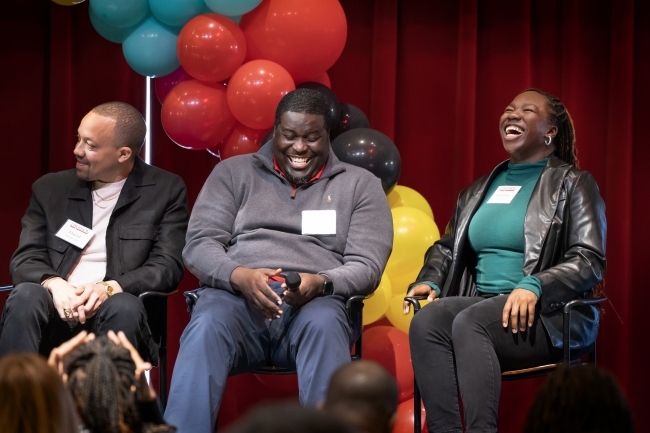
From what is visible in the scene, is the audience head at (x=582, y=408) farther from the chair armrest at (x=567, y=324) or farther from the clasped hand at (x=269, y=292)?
the clasped hand at (x=269, y=292)

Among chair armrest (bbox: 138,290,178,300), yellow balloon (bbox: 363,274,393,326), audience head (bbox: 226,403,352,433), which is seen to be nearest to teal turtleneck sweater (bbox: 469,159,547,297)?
yellow balloon (bbox: 363,274,393,326)

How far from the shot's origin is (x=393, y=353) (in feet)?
12.3

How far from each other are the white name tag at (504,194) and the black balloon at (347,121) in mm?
776

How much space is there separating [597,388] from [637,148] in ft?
10.1

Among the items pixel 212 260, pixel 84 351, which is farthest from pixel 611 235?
pixel 84 351

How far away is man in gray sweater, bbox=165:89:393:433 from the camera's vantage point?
288 cm

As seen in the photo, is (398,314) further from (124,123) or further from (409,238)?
(124,123)

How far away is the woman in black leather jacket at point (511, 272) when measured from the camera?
2898 mm

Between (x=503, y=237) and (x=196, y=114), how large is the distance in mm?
1397

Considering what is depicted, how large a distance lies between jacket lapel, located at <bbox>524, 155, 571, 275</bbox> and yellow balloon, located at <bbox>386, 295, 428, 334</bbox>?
82 centimetres

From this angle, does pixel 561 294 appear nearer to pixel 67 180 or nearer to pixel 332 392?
pixel 332 392

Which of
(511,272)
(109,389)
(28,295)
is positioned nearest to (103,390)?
(109,389)

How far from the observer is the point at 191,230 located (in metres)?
3.31

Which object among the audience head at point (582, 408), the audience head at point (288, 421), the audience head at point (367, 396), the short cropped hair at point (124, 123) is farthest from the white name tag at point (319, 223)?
the audience head at point (288, 421)
